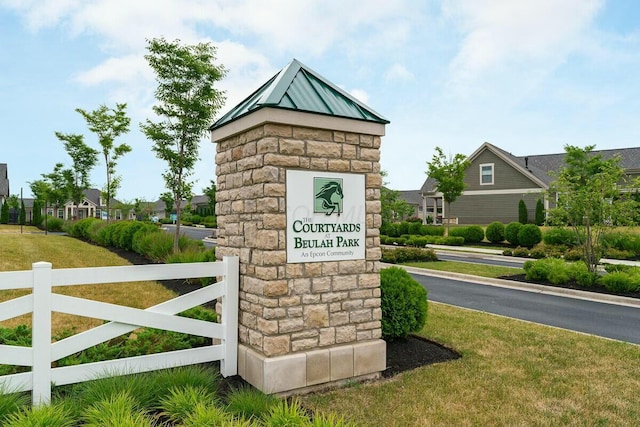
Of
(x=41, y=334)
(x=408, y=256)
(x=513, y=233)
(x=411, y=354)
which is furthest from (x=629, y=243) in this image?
(x=41, y=334)

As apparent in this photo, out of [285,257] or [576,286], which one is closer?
[285,257]

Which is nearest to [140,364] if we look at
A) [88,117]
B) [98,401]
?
[98,401]

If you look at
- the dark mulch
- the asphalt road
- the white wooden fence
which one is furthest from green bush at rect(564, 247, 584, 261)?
the white wooden fence

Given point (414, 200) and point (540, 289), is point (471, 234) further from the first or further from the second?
point (414, 200)

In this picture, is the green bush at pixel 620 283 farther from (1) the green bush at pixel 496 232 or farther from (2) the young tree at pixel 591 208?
(1) the green bush at pixel 496 232

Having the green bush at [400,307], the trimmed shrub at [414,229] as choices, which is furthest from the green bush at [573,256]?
the green bush at [400,307]

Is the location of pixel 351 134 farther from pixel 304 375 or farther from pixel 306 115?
pixel 304 375

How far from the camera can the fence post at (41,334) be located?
429 centimetres

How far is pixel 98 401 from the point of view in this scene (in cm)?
411

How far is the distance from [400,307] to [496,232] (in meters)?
23.3

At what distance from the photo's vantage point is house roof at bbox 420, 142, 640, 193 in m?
36.0

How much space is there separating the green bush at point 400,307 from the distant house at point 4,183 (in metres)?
61.0

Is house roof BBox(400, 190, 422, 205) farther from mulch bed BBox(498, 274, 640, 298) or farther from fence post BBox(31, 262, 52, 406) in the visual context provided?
fence post BBox(31, 262, 52, 406)

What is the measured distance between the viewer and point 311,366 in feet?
17.1
